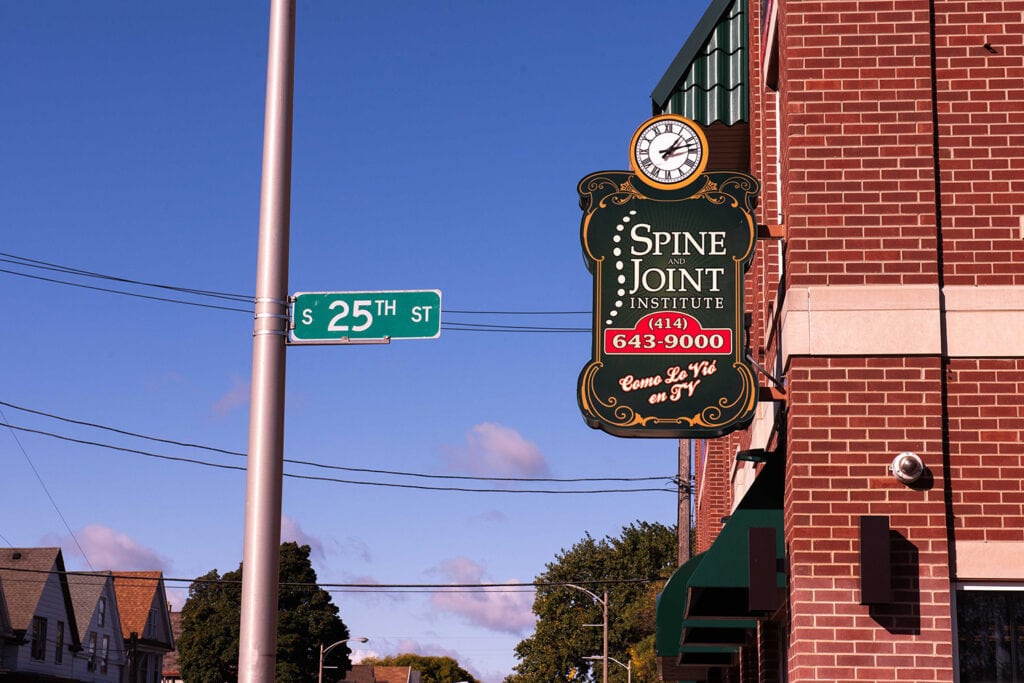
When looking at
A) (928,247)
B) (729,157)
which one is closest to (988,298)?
(928,247)

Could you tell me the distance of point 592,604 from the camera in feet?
260

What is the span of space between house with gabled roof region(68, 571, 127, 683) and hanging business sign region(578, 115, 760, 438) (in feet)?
176

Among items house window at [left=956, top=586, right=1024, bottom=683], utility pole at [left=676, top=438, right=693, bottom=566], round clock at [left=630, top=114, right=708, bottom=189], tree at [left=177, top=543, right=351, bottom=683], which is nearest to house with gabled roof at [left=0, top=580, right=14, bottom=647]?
tree at [left=177, top=543, right=351, bottom=683]

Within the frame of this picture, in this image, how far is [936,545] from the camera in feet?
29.7

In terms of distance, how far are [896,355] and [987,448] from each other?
91 cm

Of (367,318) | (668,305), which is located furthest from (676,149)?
(367,318)

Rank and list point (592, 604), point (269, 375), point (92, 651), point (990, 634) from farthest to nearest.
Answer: point (592, 604) → point (92, 651) → point (990, 634) → point (269, 375)

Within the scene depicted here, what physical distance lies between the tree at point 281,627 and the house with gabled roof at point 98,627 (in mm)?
10961

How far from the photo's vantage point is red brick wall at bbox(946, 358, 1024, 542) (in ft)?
30.1

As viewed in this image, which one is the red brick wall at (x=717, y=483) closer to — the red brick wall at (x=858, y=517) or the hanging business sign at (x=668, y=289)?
the hanging business sign at (x=668, y=289)

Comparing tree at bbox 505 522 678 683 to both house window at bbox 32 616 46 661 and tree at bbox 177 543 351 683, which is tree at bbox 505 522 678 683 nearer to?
tree at bbox 177 543 351 683

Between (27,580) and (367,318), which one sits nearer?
(367,318)

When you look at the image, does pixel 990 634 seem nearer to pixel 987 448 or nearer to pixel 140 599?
pixel 987 448

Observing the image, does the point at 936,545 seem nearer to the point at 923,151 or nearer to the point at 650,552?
the point at 923,151
